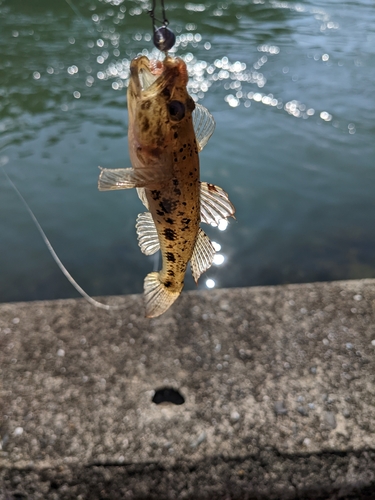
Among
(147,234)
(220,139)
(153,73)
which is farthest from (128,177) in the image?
(220,139)

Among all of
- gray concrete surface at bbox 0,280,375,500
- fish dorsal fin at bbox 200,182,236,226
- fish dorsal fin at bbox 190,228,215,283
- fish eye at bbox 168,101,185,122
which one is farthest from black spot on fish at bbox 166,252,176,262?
gray concrete surface at bbox 0,280,375,500

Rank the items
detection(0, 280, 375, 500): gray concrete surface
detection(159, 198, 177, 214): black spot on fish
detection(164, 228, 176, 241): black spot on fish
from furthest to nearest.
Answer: detection(0, 280, 375, 500): gray concrete surface → detection(164, 228, 176, 241): black spot on fish → detection(159, 198, 177, 214): black spot on fish

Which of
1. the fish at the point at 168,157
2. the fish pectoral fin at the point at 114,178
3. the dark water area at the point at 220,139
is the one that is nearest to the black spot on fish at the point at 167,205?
the fish at the point at 168,157

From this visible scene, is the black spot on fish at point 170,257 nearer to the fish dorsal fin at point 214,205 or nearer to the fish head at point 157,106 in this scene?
the fish dorsal fin at point 214,205

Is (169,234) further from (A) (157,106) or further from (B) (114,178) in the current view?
(A) (157,106)

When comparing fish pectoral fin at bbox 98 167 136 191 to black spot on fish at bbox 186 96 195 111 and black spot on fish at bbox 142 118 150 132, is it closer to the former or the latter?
black spot on fish at bbox 142 118 150 132

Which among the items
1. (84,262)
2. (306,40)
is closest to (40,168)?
(84,262)
